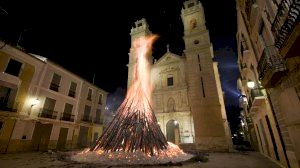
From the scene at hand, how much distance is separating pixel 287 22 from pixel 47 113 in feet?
73.8

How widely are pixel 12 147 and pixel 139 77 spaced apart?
13.9m

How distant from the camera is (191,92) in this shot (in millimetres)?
23656

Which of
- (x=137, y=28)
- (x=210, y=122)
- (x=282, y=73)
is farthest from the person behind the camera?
(x=137, y=28)

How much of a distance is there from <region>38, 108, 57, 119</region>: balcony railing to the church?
49.5 feet

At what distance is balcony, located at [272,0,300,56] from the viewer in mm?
4468

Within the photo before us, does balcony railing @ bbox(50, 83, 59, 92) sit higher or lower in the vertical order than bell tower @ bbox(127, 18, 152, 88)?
lower

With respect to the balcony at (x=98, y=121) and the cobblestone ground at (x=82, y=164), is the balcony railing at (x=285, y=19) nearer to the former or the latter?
the cobblestone ground at (x=82, y=164)

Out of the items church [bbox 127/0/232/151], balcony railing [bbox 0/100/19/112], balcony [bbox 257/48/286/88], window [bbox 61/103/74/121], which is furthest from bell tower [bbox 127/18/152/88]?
balcony [bbox 257/48/286/88]

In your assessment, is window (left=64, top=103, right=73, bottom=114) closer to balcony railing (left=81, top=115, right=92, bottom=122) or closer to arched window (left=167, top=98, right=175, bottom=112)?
balcony railing (left=81, top=115, right=92, bottom=122)

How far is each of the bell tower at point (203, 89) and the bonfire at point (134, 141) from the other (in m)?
8.53

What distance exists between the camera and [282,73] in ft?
22.9

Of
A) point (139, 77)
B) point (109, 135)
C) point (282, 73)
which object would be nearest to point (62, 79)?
point (139, 77)

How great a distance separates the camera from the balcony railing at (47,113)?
1896 cm

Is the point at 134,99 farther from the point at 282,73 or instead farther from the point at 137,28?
the point at 137,28
